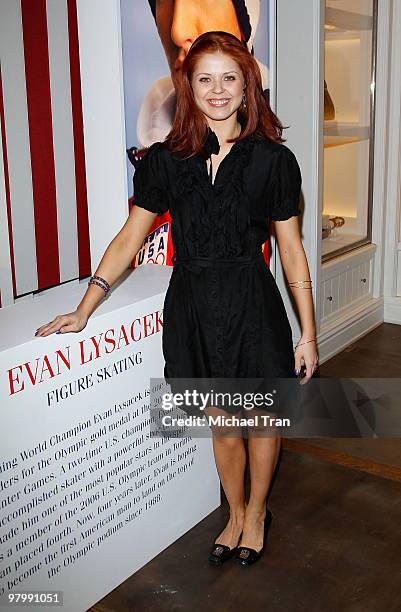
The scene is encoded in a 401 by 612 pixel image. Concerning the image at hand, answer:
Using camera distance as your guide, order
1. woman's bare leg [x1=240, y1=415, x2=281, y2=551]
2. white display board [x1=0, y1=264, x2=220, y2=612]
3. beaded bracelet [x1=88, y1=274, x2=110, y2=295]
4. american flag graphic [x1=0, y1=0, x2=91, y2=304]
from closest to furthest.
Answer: white display board [x1=0, y1=264, x2=220, y2=612], beaded bracelet [x1=88, y1=274, x2=110, y2=295], woman's bare leg [x1=240, y1=415, x2=281, y2=551], american flag graphic [x1=0, y1=0, x2=91, y2=304]

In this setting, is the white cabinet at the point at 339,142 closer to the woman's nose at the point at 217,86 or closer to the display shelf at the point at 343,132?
the display shelf at the point at 343,132

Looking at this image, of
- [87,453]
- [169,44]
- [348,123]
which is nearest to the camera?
[87,453]

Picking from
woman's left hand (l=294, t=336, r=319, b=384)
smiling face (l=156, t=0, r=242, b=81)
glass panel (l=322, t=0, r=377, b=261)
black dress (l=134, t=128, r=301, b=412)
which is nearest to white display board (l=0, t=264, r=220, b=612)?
black dress (l=134, t=128, r=301, b=412)

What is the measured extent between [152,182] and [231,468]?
0.89 metres

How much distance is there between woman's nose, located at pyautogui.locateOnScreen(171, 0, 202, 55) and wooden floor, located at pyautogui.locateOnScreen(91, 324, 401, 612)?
164 cm

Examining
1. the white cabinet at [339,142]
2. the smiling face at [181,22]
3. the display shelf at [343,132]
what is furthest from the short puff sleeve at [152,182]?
the display shelf at [343,132]

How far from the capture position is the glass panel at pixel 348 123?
13.0ft

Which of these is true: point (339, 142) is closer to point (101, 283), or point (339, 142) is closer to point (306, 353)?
point (306, 353)

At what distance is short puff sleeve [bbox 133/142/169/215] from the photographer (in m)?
2.05

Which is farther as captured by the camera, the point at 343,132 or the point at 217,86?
the point at 343,132

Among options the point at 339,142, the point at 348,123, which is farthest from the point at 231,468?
the point at 348,123

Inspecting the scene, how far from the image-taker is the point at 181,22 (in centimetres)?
275

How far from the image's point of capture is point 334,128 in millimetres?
3941

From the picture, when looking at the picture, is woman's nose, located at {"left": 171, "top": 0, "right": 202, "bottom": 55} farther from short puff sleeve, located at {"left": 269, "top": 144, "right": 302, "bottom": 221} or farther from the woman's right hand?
the woman's right hand
